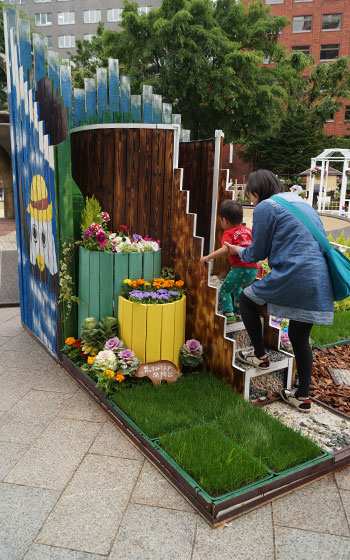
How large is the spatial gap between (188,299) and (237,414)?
1229 mm

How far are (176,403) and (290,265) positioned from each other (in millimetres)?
1345

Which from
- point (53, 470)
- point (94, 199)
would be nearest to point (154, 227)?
point (94, 199)

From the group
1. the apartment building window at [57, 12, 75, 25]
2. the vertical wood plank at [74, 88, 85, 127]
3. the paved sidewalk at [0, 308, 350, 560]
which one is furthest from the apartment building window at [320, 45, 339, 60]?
the paved sidewalk at [0, 308, 350, 560]

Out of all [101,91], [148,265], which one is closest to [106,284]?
[148,265]

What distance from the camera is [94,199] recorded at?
14.8 ft

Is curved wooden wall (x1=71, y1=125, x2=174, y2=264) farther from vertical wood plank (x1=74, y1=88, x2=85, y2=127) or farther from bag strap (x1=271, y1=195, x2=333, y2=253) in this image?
bag strap (x1=271, y1=195, x2=333, y2=253)

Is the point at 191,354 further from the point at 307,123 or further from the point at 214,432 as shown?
the point at 307,123

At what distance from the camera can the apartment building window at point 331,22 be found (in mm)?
40875

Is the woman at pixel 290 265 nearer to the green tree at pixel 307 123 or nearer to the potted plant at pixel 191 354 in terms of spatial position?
the potted plant at pixel 191 354

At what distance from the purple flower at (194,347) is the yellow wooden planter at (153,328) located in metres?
0.11

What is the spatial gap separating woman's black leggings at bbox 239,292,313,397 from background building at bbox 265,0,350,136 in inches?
1642

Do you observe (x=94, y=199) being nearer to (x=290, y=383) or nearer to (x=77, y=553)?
(x=290, y=383)

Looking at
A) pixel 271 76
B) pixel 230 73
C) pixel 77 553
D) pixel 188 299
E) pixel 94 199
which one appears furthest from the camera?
pixel 271 76

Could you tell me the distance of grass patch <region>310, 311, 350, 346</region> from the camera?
532cm
